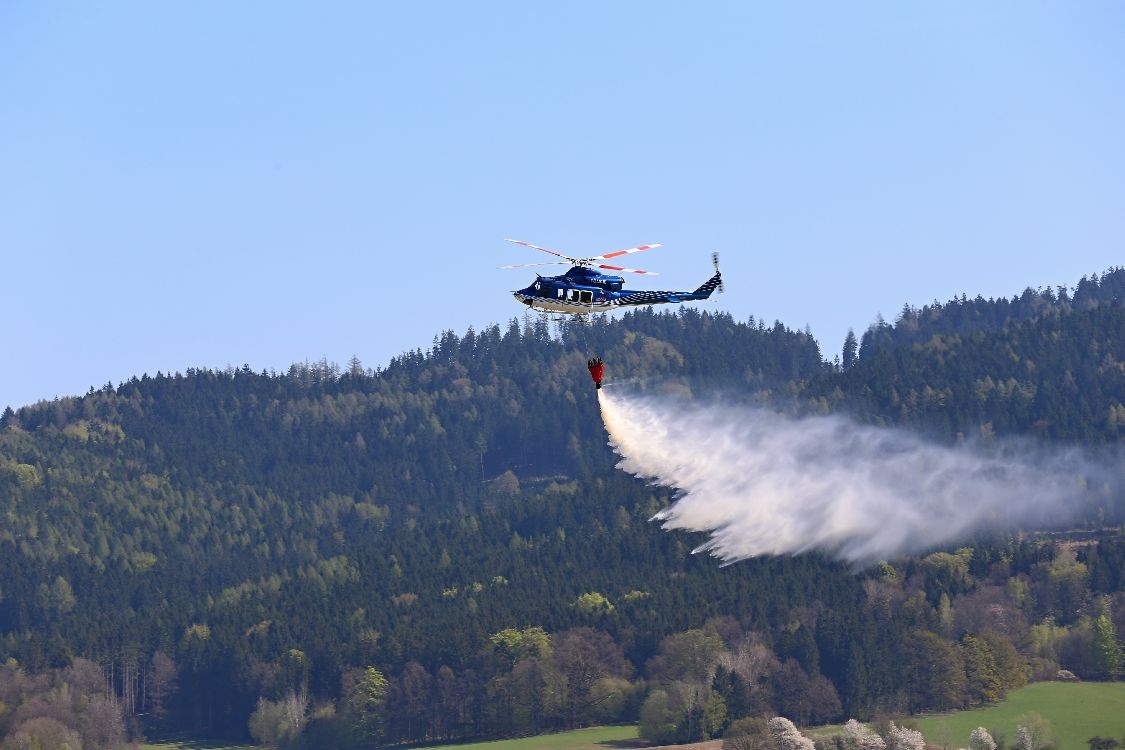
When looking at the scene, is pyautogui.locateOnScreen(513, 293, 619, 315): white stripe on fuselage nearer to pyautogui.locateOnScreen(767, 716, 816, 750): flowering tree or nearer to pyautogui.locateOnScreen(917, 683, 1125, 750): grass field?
pyautogui.locateOnScreen(767, 716, 816, 750): flowering tree

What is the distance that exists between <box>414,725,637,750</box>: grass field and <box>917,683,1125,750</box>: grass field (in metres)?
24.9

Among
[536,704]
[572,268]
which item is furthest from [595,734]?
[572,268]

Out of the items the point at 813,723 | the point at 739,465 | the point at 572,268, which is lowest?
the point at 813,723

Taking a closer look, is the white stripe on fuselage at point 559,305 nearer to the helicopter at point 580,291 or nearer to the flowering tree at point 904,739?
the helicopter at point 580,291

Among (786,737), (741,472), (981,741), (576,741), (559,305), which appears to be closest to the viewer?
(559,305)

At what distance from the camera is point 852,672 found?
18312 centimetres

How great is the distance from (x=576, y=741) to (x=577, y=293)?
78.1 meters

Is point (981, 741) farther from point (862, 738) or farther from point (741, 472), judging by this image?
point (741, 472)

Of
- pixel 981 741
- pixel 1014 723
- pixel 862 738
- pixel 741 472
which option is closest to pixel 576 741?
pixel 741 472

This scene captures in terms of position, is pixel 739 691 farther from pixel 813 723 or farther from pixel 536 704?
pixel 536 704

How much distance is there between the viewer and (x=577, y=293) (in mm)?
104312

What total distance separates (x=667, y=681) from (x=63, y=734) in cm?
5465

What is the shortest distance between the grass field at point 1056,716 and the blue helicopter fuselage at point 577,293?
64409 mm

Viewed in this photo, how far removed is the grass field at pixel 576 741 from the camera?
17150 centimetres
